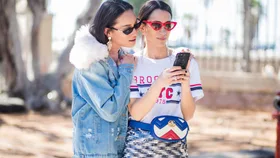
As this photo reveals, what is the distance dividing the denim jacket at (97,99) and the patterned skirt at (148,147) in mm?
71

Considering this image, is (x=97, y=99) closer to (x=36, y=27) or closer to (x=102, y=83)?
(x=102, y=83)

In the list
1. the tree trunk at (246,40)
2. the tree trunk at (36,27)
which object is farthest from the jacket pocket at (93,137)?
the tree trunk at (246,40)

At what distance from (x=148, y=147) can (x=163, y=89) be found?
27 cm

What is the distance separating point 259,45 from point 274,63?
528 mm

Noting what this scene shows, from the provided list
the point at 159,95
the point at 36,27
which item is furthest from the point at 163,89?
the point at 36,27

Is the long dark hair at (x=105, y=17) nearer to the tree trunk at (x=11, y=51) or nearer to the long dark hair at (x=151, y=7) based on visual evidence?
the long dark hair at (x=151, y=7)

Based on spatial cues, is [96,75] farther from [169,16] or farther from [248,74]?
[248,74]

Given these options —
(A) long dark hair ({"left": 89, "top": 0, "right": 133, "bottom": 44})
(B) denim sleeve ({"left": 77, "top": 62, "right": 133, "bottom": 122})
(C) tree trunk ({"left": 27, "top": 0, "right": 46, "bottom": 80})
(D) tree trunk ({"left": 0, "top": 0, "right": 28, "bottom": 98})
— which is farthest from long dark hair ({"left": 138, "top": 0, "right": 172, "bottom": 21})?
(C) tree trunk ({"left": 27, "top": 0, "right": 46, "bottom": 80})

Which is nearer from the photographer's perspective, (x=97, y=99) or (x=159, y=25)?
(x=97, y=99)

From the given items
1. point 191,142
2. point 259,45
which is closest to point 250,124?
point 191,142

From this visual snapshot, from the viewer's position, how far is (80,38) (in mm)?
2277

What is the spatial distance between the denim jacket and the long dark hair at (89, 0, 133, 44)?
5 centimetres

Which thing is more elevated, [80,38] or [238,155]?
[80,38]

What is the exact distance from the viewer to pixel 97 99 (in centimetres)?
215
